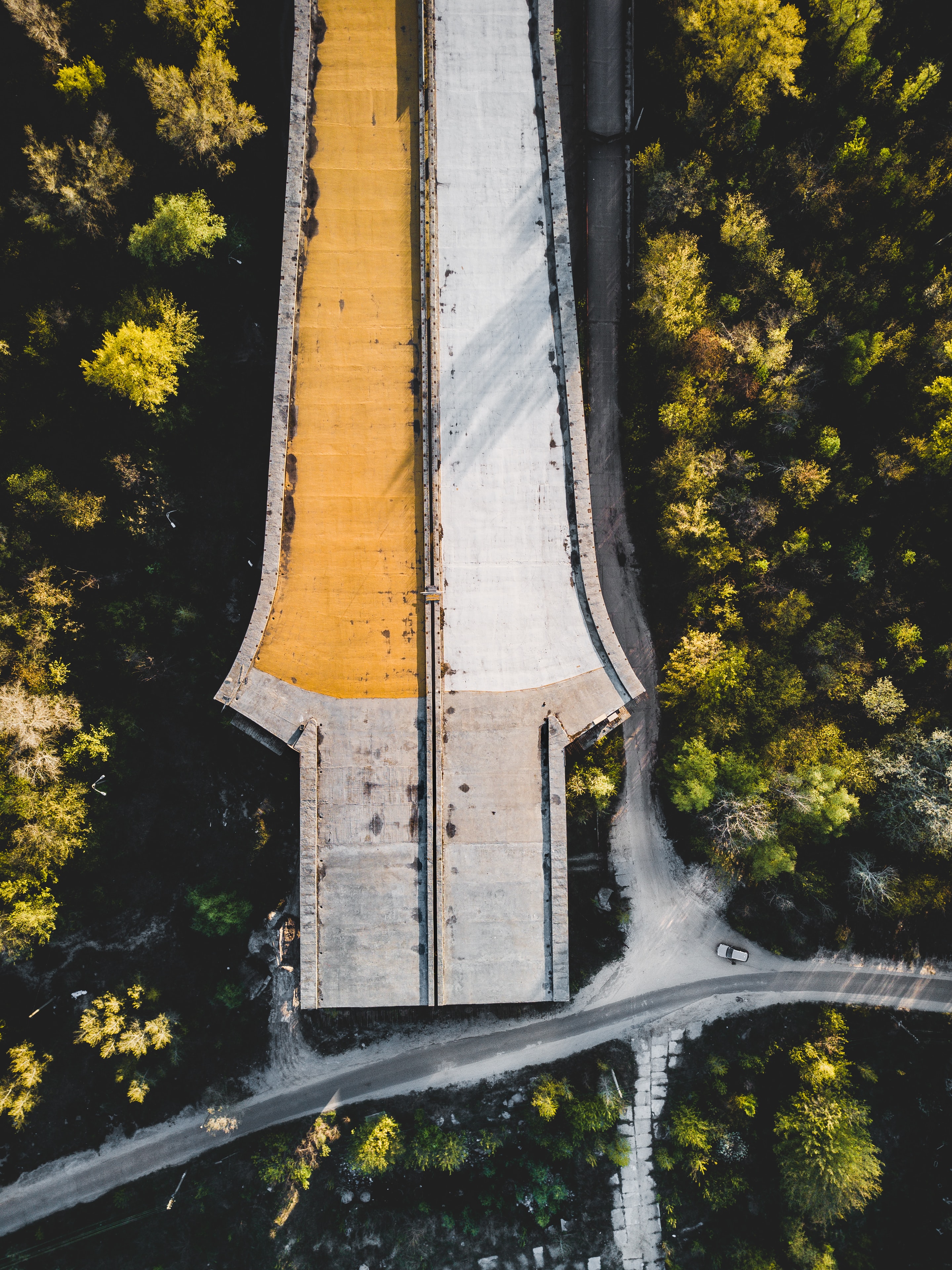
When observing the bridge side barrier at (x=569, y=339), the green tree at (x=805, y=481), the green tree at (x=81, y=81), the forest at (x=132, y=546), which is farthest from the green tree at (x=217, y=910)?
the green tree at (x=81, y=81)

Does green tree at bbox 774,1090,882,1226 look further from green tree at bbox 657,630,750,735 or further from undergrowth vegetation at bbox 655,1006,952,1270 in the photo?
green tree at bbox 657,630,750,735

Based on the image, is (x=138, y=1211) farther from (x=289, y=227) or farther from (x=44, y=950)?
(x=289, y=227)

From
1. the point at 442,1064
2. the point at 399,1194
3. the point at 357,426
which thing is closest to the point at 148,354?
the point at 357,426

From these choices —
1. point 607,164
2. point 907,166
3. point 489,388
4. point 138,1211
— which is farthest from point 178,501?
point 907,166

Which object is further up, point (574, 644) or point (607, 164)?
point (607, 164)

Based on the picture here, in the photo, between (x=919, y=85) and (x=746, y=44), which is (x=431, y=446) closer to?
(x=746, y=44)
